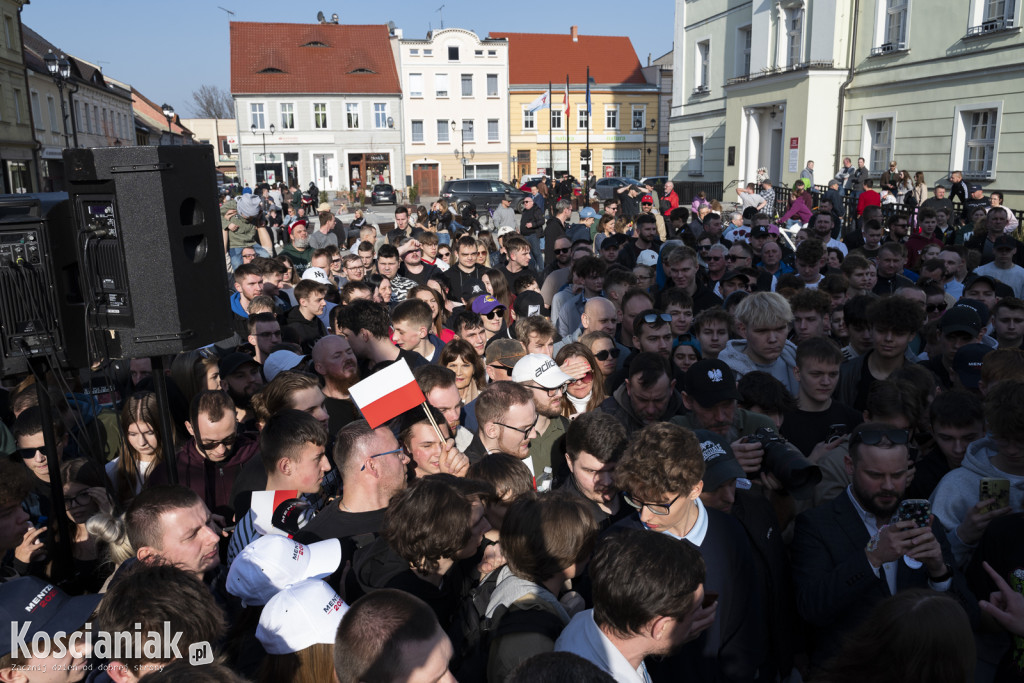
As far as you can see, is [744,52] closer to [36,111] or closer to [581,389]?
[581,389]

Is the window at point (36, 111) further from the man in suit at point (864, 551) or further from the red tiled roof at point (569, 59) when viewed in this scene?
the man in suit at point (864, 551)

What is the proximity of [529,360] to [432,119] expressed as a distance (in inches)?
2024

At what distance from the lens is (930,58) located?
18.6 metres

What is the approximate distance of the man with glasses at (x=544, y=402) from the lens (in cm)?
411

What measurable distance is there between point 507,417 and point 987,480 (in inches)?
82.0

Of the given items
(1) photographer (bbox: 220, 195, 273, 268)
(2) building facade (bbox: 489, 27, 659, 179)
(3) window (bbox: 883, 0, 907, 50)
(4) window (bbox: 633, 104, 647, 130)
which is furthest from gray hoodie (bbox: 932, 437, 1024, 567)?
(4) window (bbox: 633, 104, 647, 130)

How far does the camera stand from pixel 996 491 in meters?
2.84

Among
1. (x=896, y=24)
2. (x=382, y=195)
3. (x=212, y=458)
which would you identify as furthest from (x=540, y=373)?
(x=382, y=195)

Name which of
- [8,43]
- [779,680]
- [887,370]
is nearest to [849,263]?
[887,370]

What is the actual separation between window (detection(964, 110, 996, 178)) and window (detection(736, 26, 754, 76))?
9621 millimetres

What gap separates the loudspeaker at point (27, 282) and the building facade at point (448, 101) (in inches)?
1965

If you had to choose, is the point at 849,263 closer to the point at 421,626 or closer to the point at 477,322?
the point at 477,322

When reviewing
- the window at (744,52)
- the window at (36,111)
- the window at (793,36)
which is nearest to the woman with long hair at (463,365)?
the window at (793,36)

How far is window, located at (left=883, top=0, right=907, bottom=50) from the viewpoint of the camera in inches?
760
